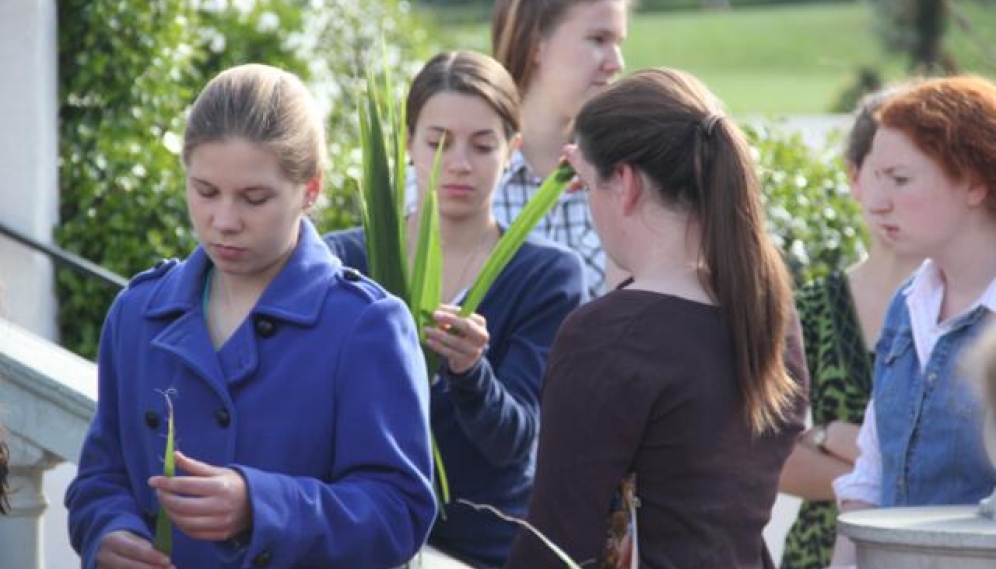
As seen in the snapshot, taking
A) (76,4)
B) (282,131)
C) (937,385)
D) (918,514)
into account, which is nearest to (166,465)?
(282,131)

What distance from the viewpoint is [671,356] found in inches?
126

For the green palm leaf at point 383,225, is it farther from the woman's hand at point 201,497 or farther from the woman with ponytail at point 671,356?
the woman's hand at point 201,497

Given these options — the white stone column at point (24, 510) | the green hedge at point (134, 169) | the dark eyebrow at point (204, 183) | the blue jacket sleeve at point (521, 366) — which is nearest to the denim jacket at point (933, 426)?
the blue jacket sleeve at point (521, 366)

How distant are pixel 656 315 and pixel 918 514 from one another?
604mm

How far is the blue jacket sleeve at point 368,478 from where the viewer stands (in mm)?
3062

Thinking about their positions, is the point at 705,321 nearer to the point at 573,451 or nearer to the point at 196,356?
the point at 573,451

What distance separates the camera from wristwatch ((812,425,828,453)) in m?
5.03

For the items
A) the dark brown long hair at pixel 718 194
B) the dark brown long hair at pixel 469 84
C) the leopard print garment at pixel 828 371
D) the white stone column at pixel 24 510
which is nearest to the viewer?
the dark brown long hair at pixel 718 194

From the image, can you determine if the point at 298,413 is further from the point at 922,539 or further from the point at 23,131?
the point at 23,131

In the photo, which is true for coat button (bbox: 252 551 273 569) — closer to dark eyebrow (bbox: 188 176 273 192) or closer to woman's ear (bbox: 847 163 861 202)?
A: dark eyebrow (bbox: 188 176 273 192)

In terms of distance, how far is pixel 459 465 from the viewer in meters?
4.23

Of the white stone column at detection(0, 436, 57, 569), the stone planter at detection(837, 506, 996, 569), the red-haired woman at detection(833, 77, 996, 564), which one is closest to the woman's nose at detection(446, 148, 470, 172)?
the red-haired woman at detection(833, 77, 996, 564)

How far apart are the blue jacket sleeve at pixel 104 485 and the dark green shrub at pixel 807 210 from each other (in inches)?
175

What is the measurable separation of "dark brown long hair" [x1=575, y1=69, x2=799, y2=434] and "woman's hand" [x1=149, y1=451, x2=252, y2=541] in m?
0.91
